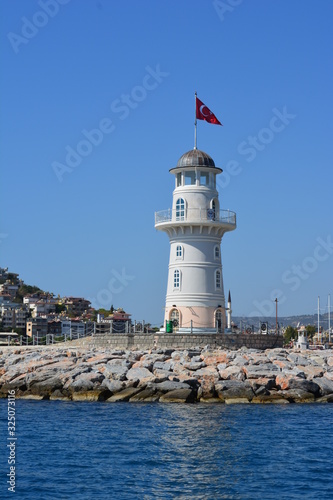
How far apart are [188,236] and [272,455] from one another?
16.9 meters

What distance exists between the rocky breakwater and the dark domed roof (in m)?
8.48

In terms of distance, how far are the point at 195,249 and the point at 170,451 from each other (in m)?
16.2

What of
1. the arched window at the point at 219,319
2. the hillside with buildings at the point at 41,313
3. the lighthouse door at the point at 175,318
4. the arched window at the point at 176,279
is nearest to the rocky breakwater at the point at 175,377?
the arched window at the point at 219,319

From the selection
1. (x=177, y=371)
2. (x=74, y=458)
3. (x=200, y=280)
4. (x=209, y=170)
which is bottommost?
(x=74, y=458)

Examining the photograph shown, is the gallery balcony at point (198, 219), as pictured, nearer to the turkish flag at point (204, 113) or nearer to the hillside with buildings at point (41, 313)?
the turkish flag at point (204, 113)

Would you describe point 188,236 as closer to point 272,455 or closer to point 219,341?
point 219,341

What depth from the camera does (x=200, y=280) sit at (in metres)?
35.4

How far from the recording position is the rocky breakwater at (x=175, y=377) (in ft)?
91.7

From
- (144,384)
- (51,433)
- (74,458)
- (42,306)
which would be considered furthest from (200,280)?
(42,306)

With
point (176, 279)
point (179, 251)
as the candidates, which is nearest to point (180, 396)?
point (176, 279)

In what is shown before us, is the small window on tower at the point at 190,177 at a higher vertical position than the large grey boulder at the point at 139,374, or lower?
higher

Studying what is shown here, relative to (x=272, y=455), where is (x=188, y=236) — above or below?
above

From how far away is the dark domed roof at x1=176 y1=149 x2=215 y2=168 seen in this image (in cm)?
3619

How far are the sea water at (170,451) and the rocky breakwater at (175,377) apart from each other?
89cm
